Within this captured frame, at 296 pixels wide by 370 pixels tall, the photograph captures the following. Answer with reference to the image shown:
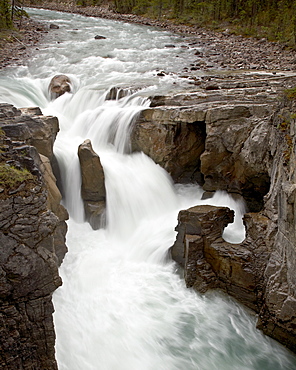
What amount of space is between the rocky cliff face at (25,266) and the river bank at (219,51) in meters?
14.6

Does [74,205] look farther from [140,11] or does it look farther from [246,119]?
[140,11]

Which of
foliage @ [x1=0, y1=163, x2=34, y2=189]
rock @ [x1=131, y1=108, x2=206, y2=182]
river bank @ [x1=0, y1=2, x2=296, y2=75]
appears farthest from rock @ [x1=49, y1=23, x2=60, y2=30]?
foliage @ [x1=0, y1=163, x2=34, y2=189]

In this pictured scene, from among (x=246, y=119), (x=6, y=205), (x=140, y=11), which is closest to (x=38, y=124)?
(x=6, y=205)

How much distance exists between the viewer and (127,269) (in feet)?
31.2

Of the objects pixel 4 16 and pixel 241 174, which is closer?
pixel 241 174

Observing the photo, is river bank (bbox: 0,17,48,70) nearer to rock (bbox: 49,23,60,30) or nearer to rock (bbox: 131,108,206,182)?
rock (bbox: 49,23,60,30)

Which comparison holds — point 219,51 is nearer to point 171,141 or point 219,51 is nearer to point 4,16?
point 171,141

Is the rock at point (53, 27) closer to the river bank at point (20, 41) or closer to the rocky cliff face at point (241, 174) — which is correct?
the river bank at point (20, 41)

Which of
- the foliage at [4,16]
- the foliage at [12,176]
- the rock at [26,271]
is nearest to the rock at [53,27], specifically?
the foliage at [4,16]

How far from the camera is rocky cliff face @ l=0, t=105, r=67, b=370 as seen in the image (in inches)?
189

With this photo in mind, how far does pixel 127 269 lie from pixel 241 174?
4702mm

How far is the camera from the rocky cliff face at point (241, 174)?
7637 mm

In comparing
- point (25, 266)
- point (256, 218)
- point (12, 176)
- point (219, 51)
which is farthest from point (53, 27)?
point (25, 266)

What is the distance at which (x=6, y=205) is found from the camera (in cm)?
480
